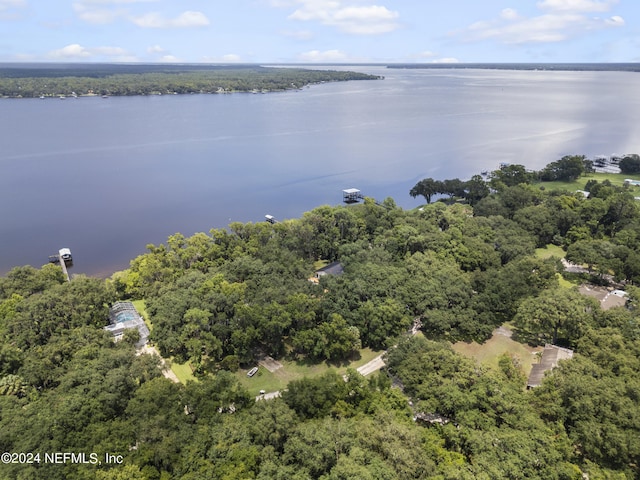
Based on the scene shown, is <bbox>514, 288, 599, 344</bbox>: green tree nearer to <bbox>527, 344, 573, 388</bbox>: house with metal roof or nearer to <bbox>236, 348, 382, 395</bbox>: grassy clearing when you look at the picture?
<bbox>527, 344, 573, 388</bbox>: house with metal roof

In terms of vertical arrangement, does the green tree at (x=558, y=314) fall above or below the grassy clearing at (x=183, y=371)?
above

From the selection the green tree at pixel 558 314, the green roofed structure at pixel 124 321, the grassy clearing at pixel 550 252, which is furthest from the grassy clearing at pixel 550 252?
the green roofed structure at pixel 124 321

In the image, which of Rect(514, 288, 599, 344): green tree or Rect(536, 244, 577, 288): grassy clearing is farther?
Rect(536, 244, 577, 288): grassy clearing

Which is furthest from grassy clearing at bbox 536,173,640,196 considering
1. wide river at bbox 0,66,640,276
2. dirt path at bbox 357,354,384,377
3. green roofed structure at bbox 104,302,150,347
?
green roofed structure at bbox 104,302,150,347

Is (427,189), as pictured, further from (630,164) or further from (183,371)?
(183,371)

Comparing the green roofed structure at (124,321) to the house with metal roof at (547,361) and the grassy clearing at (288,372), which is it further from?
the house with metal roof at (547,361)

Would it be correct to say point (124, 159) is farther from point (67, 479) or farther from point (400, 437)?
point (400, 437)
